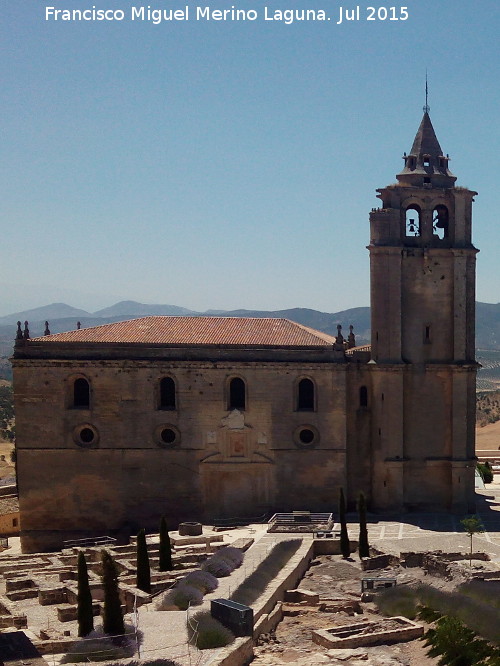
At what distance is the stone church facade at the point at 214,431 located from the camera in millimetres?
43969

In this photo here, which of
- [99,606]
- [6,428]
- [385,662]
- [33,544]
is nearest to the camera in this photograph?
[385,662]

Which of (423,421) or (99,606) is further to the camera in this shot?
(423,421)

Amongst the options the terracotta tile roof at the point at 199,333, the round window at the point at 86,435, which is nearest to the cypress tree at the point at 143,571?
the round window at the point at 86,435

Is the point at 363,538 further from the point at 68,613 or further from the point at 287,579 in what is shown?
the point at 68,613

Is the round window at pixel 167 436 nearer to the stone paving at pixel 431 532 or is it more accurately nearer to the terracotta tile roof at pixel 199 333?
the terracotta tile roof at pixel 199 333

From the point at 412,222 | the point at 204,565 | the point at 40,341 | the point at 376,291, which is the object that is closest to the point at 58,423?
the point at 40,341

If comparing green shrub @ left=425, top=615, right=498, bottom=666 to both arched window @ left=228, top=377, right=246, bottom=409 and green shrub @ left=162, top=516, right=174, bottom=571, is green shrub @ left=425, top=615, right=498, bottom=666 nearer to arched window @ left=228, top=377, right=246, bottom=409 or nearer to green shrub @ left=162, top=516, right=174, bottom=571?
green shrub @ left=162, top=516, right=174, bottom=571

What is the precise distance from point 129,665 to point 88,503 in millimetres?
21109

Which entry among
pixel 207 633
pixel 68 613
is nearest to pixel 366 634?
pixel 207 633

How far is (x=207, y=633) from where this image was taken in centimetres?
2542

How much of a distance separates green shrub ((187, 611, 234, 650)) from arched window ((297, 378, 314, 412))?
18749 mm

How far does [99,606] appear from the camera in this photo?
3034 centimetres

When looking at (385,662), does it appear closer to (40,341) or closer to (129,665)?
(129,665)

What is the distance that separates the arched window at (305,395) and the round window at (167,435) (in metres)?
5.80
